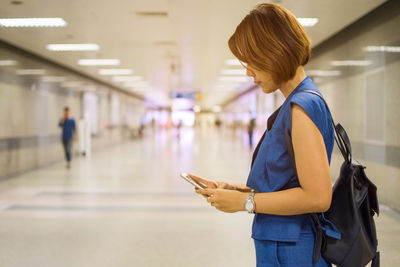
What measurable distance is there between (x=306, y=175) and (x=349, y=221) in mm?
241

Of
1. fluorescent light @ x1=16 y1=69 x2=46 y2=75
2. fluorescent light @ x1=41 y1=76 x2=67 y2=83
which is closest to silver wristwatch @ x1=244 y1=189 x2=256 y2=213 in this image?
fluorescent light @ x1=16 y1=69 x2=46 y2=75

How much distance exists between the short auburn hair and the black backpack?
0.44 feet

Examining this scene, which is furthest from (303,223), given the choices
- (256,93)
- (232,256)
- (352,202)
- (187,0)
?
(256,93)

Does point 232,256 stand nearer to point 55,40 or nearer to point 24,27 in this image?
point 24,27

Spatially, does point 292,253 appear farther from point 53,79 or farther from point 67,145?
point 53,79

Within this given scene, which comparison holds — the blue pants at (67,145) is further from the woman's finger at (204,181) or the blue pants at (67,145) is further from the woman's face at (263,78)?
the woman's face at (263,78)

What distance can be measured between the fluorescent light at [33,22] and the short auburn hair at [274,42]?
7.60 metres

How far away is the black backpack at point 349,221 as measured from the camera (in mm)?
1106

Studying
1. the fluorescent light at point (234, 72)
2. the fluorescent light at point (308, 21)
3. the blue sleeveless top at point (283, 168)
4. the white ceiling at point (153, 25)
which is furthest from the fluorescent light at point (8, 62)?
the blue sleeveless top at point (283, 168)

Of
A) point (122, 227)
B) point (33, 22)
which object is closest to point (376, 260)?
point (122, 227)

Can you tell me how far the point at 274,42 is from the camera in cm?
108

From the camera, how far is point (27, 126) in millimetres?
11328

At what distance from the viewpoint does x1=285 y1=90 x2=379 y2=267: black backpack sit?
1.11m

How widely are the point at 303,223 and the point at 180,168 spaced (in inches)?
390
